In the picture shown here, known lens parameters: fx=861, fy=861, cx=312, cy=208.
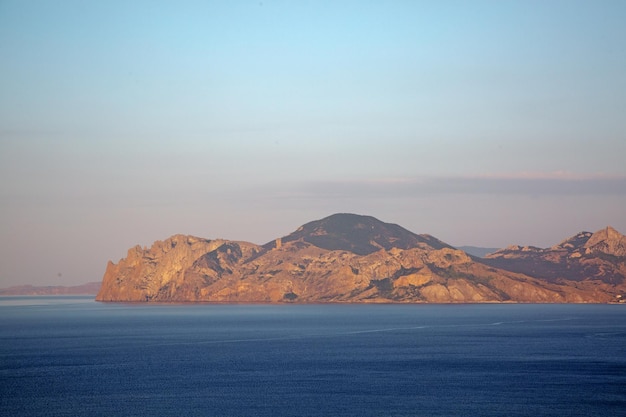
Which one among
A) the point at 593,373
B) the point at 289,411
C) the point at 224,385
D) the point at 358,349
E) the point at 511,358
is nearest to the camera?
the point at 289,411

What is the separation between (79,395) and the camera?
120375 mm

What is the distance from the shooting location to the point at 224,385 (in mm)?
128375

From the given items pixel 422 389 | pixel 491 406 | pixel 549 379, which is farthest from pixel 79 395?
pixel 549 379

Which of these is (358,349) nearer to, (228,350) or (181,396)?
(228,350)

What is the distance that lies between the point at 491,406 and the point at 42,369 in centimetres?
8085

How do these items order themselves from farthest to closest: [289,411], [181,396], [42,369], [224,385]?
[42,369] → [224,385] → [181,396] → [289,411]

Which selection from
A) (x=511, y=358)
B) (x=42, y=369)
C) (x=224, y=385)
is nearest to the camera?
(x=224, y=385)

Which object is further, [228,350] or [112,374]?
[228,350]

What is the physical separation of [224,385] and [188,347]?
221ft

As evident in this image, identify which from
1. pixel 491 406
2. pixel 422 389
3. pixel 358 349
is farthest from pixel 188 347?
pixel 491 406

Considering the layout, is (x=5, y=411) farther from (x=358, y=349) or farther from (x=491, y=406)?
(x=358, y=349)

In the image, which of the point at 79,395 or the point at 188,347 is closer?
the point at 79,395

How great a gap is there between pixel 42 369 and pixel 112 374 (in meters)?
16.4

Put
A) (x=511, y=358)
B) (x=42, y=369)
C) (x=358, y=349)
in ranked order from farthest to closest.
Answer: (x=358, y=349) → (x=511, y=358) → (x=42, y=369)
